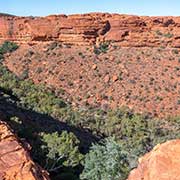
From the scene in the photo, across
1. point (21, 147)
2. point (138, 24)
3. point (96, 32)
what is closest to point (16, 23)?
point (96, 32)

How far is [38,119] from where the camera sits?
3931 cm

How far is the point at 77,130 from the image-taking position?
41781mm

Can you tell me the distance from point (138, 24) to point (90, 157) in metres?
48.2

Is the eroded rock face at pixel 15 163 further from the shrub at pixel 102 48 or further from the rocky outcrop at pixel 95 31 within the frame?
the rocky outcrop at pixel 95 31

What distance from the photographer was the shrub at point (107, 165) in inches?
944

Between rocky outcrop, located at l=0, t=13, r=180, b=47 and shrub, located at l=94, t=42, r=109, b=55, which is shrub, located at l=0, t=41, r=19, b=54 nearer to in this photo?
rocky outcrop, located at l=0, t=13, r=180, b=47

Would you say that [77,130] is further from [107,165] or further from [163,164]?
[163,164]

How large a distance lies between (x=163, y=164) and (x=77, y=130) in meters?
27.1

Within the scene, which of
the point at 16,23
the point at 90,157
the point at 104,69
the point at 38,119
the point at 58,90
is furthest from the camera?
the point at 16,23

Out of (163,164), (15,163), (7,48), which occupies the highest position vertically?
(7,48)

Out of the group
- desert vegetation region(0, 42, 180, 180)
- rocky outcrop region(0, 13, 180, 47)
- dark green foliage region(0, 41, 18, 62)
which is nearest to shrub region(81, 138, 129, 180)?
desert vegetation region(0, 42, 180, 180)

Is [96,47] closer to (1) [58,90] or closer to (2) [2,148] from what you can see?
(1) [58,90]

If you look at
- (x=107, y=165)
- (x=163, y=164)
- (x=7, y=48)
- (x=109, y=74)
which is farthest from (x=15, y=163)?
(x=7, y=48)

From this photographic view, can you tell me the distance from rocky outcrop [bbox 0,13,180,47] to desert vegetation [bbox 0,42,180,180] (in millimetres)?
2357
